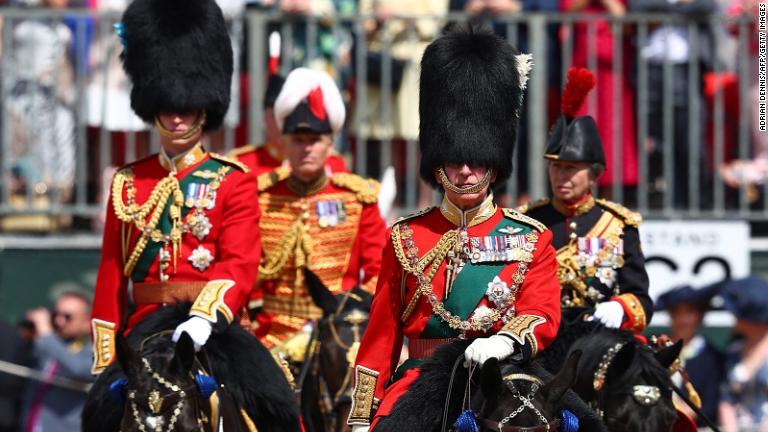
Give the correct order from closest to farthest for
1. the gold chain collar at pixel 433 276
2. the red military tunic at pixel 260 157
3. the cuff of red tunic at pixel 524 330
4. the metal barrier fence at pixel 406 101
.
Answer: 1. the cuff of red tunic at pixel 524 330
2. the gold chain collar at pixel 433 276
3. the red military tunic at pixel 260 157
4. the metal barrier fence at pixel 406 101

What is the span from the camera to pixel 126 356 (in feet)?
21.9

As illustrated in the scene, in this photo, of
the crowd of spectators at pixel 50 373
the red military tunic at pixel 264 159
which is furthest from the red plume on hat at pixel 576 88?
the crowd of spectators at pixel 50 373

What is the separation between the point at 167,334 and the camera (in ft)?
23.7

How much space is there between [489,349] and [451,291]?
58 centimetres

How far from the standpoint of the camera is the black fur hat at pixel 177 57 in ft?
26.7

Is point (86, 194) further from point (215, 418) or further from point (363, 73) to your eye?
point (215, 418)

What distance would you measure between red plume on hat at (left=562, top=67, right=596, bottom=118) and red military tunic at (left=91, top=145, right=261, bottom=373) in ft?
5.43

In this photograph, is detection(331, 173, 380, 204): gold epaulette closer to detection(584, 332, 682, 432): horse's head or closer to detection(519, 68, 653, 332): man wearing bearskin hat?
detection(519, 68, 653, 332): man wearing bearskin hat

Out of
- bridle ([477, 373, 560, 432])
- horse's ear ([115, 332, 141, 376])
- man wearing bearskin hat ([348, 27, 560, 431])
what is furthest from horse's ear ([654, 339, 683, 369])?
horse's ear ([115, 332, 141, 376])

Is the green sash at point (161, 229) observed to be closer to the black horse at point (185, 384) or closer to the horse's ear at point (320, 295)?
the black horse at point (185, 384)

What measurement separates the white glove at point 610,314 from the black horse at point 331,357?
1.23 m

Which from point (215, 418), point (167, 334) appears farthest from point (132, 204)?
point (215, 418)

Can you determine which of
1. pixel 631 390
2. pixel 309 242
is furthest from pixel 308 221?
pixel 631 390

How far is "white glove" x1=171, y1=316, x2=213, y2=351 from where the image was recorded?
7027 mm
